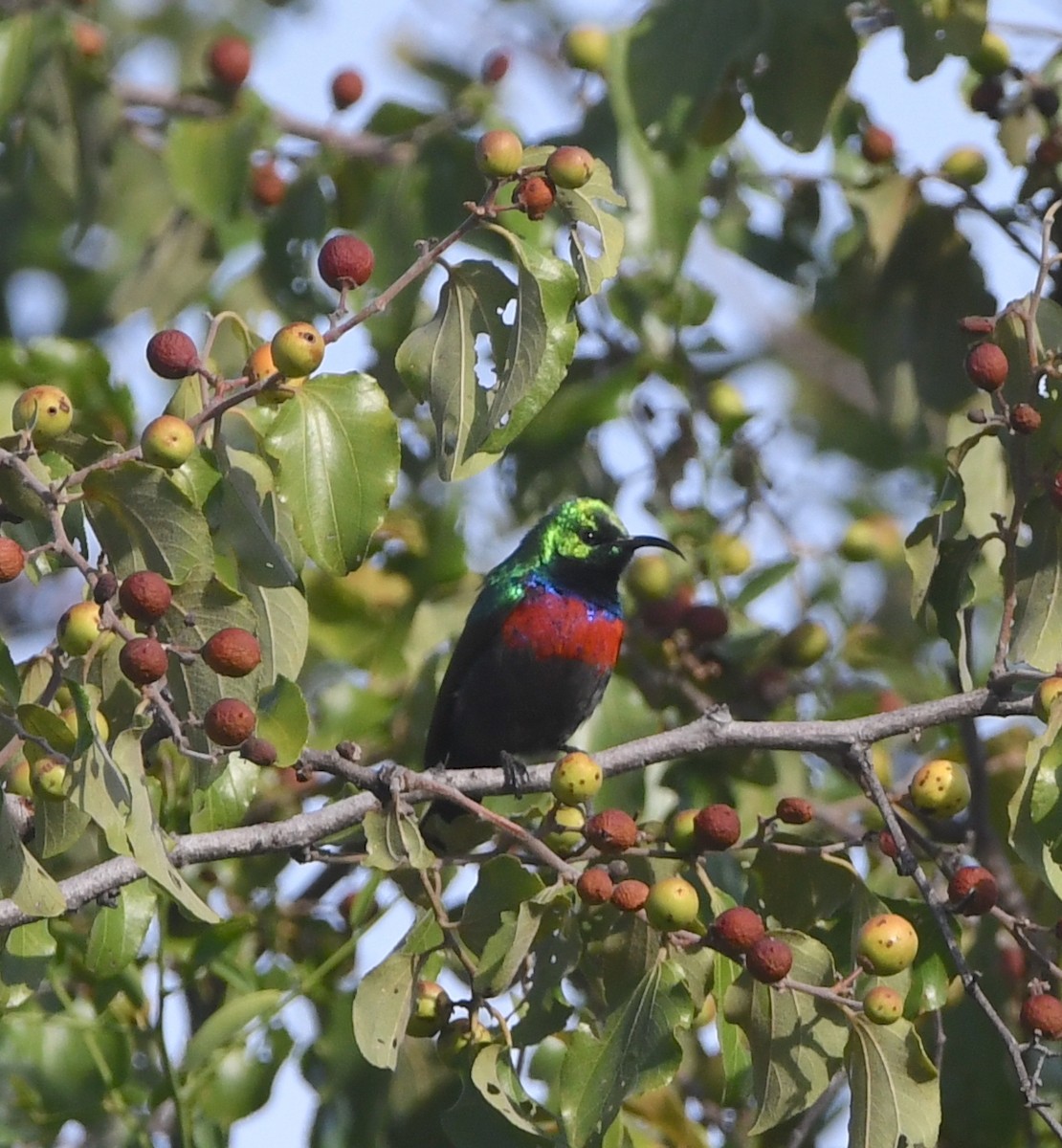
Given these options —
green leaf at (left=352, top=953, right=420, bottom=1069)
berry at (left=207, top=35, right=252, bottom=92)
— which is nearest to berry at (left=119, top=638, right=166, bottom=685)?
green leaf at (left=352, top=953, right=420, bottom=1069)

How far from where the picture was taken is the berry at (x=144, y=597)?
2.78 meters

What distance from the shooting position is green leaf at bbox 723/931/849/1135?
3057mm

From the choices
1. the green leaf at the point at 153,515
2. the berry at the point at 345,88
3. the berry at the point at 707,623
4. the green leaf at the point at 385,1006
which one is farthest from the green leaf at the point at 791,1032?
the berry at the point at 345,88

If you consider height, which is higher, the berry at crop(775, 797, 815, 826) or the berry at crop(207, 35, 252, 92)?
the berry at crop(775, 797, 815, 826)

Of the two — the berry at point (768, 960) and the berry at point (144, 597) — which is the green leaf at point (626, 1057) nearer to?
the berry at point (768, 960)

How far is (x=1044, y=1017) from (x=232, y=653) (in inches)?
55.3

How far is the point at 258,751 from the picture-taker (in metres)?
2.98

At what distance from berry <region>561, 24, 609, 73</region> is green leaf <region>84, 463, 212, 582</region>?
276 cm

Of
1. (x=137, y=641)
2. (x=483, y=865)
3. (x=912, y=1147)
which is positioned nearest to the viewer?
(x=137, y=641)

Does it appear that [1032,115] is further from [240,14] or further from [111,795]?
[240,14]

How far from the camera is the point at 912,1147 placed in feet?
9.78

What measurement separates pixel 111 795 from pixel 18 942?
63 centimetres

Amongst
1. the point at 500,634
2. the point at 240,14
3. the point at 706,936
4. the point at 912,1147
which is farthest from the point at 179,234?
the point at 240,14

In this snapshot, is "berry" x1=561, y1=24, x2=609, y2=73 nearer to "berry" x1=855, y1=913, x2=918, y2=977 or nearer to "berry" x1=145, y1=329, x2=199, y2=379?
"berry" x1=145, y1=329, x2=199, y2=379
